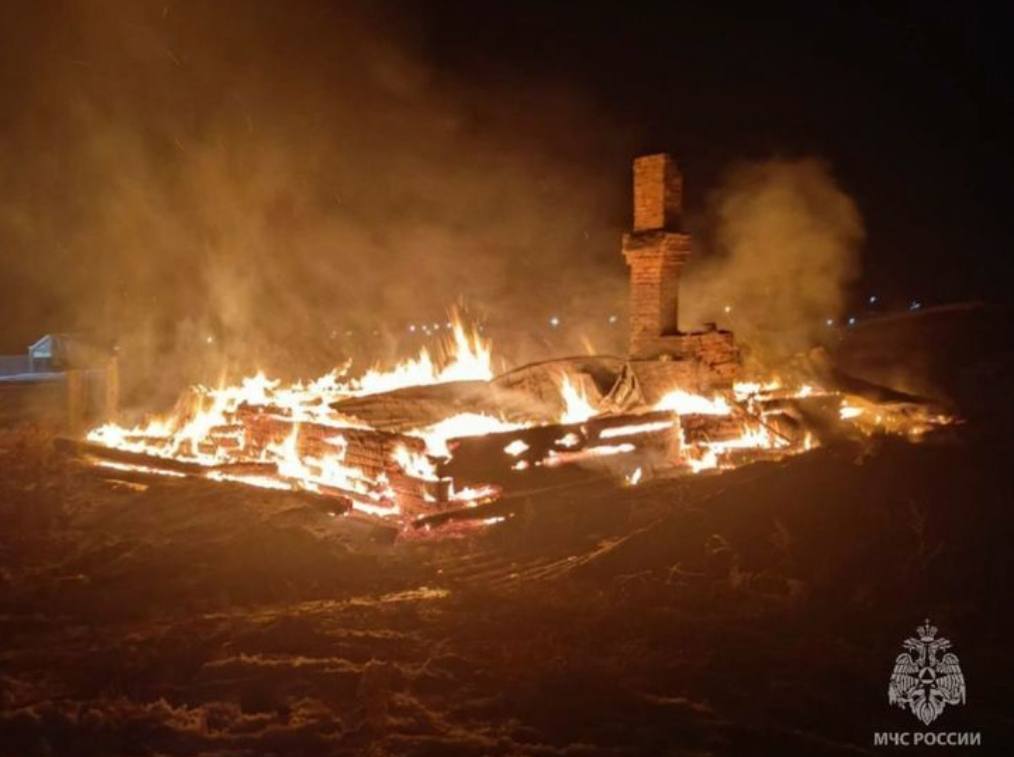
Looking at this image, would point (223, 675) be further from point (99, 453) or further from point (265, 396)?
point (265, 396)

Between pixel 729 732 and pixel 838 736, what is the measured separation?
0.56 meters

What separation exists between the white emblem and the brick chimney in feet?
23.9

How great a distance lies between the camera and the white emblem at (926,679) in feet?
15.8

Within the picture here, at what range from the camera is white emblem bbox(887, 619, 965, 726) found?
4824mm

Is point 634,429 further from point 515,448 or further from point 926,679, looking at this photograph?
point 926,679

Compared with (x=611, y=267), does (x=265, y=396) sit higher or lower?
lower

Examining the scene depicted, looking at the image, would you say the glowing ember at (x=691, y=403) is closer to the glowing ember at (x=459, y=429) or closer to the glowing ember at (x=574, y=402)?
the glowing ember at (x=574, y=402)

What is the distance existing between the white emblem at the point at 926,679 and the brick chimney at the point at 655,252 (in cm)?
728

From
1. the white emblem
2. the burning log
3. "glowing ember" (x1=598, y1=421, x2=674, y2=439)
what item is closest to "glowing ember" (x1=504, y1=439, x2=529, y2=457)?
the burning log

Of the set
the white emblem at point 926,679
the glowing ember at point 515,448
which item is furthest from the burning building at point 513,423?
the white emblem at point 926,679

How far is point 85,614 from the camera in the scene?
639 cm

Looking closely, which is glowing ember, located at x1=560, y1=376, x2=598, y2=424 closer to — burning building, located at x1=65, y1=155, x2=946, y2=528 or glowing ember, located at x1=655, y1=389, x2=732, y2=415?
burning building, located at x1=65, y1=155, x2=946, y2=528


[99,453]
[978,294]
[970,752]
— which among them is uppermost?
[978,294]

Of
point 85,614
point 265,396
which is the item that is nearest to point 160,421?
point 265,396
